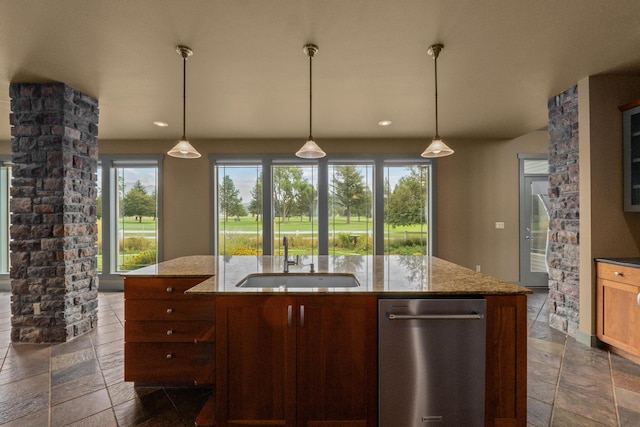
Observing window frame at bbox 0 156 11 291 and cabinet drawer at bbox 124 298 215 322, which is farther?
window frame at bbox 0 156 11 291

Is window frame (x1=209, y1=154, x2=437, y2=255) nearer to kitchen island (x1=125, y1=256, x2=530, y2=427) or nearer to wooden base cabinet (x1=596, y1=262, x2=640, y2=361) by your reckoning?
wooden base cabinet (x1=596, y1=262, x2=640, y2=361)

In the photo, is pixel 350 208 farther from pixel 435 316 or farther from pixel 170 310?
pixel 435 316

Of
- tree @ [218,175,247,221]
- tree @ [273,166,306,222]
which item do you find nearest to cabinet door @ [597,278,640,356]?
tree @ [273,166,306,222]

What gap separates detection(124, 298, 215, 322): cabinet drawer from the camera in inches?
83.4

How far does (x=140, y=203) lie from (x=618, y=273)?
6.48 m

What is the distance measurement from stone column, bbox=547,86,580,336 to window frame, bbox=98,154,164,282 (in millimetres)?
5755

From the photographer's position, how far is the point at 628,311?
8.64ft

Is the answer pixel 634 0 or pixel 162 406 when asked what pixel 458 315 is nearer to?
pixel 162 406

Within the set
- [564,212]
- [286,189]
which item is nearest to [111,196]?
[286,189]

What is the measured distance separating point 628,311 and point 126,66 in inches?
196

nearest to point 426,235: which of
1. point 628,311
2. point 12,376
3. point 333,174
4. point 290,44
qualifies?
point 333,174

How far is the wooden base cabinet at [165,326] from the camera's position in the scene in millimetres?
2119

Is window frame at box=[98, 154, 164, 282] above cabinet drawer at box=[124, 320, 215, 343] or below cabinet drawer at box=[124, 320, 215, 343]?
above

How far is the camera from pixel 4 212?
527cm
